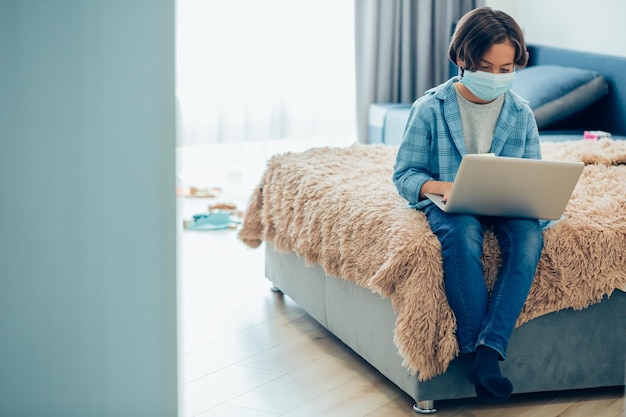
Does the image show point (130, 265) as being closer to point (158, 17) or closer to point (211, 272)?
point (158, 17)

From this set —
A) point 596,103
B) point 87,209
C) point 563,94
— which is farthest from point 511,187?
point 596,103

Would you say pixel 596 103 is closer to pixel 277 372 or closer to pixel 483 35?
pixel 483 35

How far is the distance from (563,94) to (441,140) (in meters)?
1.63

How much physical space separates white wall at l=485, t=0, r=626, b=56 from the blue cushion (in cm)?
31

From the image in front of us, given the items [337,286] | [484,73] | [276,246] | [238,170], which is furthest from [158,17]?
[238,170]

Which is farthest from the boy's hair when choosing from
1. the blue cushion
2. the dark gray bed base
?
the blue cushion

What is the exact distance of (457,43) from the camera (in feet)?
6.02

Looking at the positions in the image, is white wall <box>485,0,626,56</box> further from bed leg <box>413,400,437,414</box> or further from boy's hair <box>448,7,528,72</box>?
bed leg <box>413,400,437,414</box>

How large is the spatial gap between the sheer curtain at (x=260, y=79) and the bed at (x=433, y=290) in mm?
1905

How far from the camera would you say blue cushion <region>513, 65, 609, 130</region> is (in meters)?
3.29

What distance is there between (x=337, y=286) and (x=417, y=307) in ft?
1.47

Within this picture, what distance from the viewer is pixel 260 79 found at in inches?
162

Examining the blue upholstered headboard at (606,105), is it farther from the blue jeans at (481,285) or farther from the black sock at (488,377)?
the black sock at (488,377)

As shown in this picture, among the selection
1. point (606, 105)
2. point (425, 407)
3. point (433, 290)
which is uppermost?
point (606, 105)
